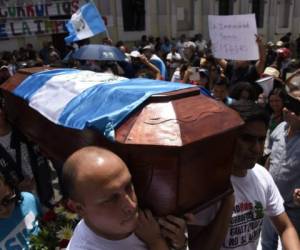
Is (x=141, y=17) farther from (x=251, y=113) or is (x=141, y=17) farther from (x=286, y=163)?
(x=251, y=113)

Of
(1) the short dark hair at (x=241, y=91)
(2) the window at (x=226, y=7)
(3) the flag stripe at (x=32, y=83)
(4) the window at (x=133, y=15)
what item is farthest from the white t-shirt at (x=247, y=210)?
(2) the window at (x=226, y=7)

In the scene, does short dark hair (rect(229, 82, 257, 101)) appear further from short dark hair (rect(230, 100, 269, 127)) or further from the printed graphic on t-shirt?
the printed graphic on t-shirt

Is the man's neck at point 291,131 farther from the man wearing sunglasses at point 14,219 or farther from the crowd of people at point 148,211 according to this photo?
the man wearing sunglasses at point 14,219

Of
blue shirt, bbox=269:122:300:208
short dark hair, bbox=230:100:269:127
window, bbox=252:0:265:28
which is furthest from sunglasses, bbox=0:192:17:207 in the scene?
window, bbox=252:0:265:28

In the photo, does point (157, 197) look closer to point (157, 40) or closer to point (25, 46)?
point (25, 46)

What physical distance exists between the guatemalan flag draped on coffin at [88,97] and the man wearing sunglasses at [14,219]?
433mm

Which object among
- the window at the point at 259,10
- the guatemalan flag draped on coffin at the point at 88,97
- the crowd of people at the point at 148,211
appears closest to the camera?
the crowd of people at the point at 148,211

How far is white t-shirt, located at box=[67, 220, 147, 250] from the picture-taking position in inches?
43.2

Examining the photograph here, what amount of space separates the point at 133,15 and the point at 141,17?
0.37m

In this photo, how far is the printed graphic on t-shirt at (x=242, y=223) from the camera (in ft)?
5.04

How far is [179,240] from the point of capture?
1.21 metres

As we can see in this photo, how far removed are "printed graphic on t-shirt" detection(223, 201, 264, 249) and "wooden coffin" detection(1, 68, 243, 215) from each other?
0.17 meters

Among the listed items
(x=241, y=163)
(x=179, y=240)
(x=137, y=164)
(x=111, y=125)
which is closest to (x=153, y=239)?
(x=179, y=240)

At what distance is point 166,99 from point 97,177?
426mm
